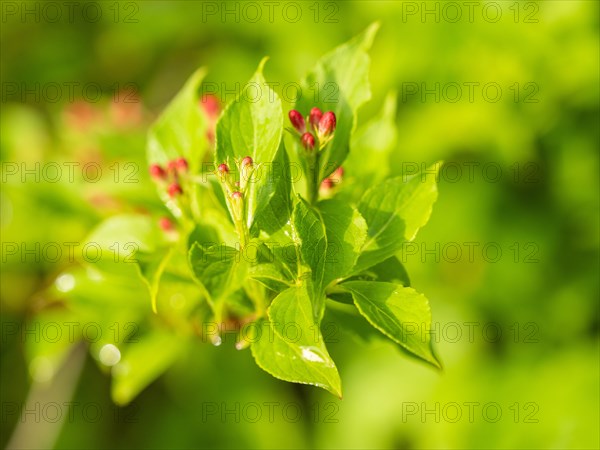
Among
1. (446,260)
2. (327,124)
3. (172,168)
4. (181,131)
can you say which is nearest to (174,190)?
(172,168)

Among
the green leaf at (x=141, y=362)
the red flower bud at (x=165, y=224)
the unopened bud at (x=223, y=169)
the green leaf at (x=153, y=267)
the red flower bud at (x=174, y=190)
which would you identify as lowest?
the green leaf at (x=141, y=362)

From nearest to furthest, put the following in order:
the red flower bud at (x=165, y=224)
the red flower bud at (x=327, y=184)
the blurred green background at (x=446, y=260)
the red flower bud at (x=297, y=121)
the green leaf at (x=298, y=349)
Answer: the green leaf at (x=298, y=349), the red flower bud at (x=297, y=121), the red flower bud at (x=327, y=184), the red flower bud at (x=165, y=224), the blurred green background at (x=446, y=260)

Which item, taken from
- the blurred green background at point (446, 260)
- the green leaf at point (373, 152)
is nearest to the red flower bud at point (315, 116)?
the green leaf at point (373, 152)

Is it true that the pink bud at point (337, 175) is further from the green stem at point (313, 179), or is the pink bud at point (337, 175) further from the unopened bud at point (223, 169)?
the unopened bud at point (223, 169)

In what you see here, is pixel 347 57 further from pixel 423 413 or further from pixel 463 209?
pixel 423 413

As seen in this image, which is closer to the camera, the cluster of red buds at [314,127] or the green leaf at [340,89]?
the cluster of red buds at [314,127]

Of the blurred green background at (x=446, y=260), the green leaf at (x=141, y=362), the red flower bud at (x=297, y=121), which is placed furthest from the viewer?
the blurred green background at (x=446, y=260)

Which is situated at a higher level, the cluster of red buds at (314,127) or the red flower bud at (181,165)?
Result: the cluster of red buds at (314,127)
